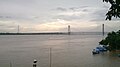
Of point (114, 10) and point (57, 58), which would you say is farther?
point (57, 58)

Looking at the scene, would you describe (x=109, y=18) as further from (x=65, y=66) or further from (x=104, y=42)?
(x=104, y=42)

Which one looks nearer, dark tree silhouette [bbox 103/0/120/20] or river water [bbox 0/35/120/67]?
dark tree silhouette [bbox 103/0/120/20]

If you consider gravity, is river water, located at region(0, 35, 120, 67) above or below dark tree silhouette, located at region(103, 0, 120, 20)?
below

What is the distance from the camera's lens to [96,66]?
31047mm

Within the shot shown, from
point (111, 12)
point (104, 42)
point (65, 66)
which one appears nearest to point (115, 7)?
point (111, 12)

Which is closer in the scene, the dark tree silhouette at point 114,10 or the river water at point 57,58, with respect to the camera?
the dark tree silhouette at point 114,10

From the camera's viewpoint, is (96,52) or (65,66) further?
(96,52)

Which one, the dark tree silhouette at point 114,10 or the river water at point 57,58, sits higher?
the dark tree silhouette at point 114,10

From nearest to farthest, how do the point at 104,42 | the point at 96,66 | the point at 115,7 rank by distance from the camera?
the point at 115,7 < the point at 96,66 < the point at 104,42

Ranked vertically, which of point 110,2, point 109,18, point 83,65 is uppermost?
point 110,2

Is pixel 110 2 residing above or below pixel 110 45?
above

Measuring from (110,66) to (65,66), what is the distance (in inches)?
222

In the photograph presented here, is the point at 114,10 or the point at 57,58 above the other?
the point at 114,10

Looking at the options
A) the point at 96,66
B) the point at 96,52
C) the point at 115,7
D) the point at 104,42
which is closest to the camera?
the point at 115,7
